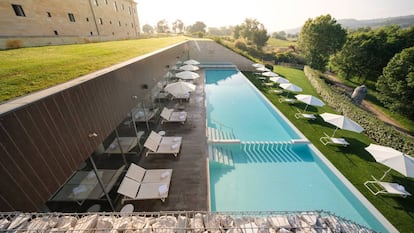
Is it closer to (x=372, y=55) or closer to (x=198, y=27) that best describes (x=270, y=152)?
Result: (x=372, y=55)

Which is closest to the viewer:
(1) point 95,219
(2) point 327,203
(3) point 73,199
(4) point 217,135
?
(1) point 95,219

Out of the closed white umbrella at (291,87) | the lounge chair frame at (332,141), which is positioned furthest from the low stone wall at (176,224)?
the closed white umbrella at (291,87)

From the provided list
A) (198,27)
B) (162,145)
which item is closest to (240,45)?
(162,145)

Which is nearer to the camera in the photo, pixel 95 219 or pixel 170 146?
pixel 95 219

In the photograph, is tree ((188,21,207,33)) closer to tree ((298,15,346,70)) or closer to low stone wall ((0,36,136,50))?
tree ((298,15,346,70))

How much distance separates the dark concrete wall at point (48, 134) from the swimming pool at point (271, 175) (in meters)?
5.21

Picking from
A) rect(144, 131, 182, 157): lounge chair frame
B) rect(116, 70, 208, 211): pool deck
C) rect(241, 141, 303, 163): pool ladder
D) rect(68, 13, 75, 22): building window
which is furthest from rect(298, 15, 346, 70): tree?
rect(68, 13, 75, 22): building window

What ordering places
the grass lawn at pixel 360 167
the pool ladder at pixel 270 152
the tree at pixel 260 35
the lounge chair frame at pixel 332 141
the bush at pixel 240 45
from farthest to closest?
the tree at pixel 260 35 < the bush at pixel 240 45 < the lounge chair frame at pixel 332 141 < the pool ladder at pixel 270 152 < the grass lawn at pixel 360 167

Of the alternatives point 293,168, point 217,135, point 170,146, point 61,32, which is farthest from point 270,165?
point 61,32

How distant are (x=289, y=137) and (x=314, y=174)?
306 centimetres

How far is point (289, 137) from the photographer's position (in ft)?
35.4

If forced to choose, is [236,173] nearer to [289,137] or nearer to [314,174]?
[314,174]

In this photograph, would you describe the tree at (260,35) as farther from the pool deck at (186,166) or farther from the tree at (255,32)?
the pool deck at (186,166)

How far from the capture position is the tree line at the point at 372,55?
16.8 meters
